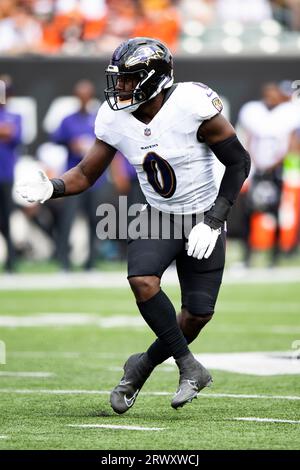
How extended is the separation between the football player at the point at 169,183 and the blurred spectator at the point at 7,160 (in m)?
8.25

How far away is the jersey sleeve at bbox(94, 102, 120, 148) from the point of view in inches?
228

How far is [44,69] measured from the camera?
16.2 meters

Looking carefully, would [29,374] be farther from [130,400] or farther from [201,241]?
[201,241]

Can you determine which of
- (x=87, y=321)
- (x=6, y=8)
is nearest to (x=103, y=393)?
(x=87, y=321)

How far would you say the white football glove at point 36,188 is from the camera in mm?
5781

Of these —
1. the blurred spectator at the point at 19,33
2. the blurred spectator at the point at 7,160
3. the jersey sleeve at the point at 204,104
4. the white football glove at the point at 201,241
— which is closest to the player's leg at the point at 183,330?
the white football glove at the point at 201,241

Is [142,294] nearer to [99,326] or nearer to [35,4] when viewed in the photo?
[99,326]

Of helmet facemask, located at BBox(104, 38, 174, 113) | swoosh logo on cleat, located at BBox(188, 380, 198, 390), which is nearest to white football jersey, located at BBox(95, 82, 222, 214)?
helmet facemask, located at BBox(104, 38, 174, 113)

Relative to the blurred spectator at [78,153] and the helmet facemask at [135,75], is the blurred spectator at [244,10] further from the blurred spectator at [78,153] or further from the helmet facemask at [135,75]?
the helmet facemask at [135,75]

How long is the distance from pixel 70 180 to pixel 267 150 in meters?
9.16

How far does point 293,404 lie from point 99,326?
4.03m

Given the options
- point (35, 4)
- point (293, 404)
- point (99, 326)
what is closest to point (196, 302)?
point (293, 404)

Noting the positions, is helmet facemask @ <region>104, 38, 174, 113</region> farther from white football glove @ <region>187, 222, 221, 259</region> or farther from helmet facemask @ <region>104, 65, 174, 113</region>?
white football glove @ <region>187, 222, 221, 259</region>

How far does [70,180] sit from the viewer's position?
19.5 feet
